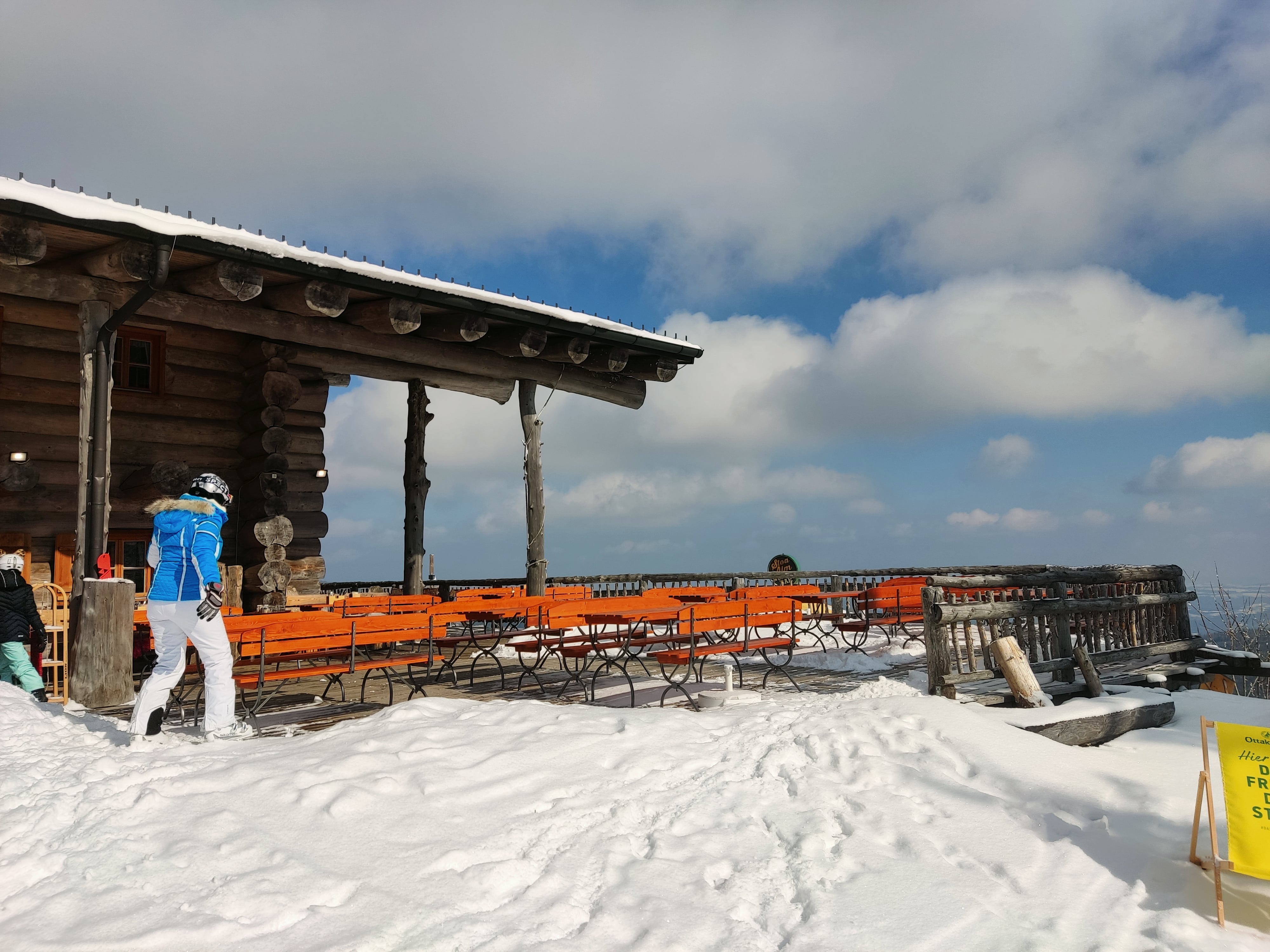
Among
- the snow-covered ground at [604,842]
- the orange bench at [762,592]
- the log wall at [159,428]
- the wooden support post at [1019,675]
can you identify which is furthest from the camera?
the orange bench at [762,592]

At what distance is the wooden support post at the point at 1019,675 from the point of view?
7266 mm

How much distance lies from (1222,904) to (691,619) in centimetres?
451

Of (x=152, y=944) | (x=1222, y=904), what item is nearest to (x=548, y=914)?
(x=152, y=944)

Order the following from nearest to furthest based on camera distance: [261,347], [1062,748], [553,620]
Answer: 1. [1062,748]
2. [553,620]
3. [261,347]

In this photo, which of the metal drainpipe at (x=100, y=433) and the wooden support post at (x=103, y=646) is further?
the metal drainpipe at (x=100, y=433)

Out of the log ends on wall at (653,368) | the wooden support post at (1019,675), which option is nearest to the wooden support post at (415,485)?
the log ends on wall at (653,368)

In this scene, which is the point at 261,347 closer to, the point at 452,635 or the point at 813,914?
the point at 452,635

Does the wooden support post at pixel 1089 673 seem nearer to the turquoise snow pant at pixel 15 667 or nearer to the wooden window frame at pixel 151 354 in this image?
the turquoise snow pant at pixel 15 667

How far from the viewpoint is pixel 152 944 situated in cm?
311

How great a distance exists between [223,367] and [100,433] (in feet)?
14.5

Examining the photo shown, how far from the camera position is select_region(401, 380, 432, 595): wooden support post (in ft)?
42.2

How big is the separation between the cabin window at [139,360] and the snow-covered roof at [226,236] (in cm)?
351

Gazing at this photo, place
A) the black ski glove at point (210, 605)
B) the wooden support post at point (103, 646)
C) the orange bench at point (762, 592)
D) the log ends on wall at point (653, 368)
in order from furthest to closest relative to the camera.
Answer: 1. the log ends on wall at point (653, 368)
2. the orange bench at point (762, 592)
3. the wooden support post at point (103, 646)
4. the black ski glove at point (210, 605)

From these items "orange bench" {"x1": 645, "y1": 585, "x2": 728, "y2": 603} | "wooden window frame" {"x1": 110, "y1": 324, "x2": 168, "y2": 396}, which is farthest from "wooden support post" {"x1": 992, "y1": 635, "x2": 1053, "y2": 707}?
"wooden window frame" {"x1": 110, "y1": 324, "x2": 168, "y2": 396}
